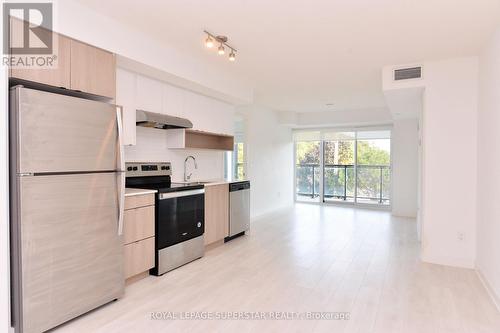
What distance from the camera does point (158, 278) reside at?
3.29 meters

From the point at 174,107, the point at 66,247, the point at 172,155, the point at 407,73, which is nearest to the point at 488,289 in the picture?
the point at 407,73

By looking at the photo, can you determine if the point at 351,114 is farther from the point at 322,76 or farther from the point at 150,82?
the point at 150,82

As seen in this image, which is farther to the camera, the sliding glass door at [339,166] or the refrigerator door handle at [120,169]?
the sliding glass door at [339,166]

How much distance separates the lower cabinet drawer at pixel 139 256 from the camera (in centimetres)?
302

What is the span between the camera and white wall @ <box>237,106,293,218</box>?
6.83m

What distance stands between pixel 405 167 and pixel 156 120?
6.21 metres

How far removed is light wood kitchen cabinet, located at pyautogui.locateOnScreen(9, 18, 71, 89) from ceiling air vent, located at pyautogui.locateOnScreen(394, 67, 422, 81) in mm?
3907

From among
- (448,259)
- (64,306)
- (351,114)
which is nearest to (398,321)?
(448,259)

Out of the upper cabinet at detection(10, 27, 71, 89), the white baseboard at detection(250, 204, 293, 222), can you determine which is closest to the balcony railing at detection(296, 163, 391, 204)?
the white baseboard at detection(250, 204, 293, 222)

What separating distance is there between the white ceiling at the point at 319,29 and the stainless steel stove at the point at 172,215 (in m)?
1.67

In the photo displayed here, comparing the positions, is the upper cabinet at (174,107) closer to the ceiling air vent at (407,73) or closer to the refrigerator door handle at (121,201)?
the refrigerator door handle at (121,201)

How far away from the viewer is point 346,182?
8547mm

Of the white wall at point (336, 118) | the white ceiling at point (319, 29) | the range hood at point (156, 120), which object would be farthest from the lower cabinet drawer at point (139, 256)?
the white wall at point (336, 118)

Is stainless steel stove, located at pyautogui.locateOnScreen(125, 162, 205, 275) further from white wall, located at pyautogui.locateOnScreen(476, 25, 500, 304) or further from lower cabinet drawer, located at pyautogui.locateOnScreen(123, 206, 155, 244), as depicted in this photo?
white wall, located at pyautogui.locateOnScreen(476, 25, 500, 304)
